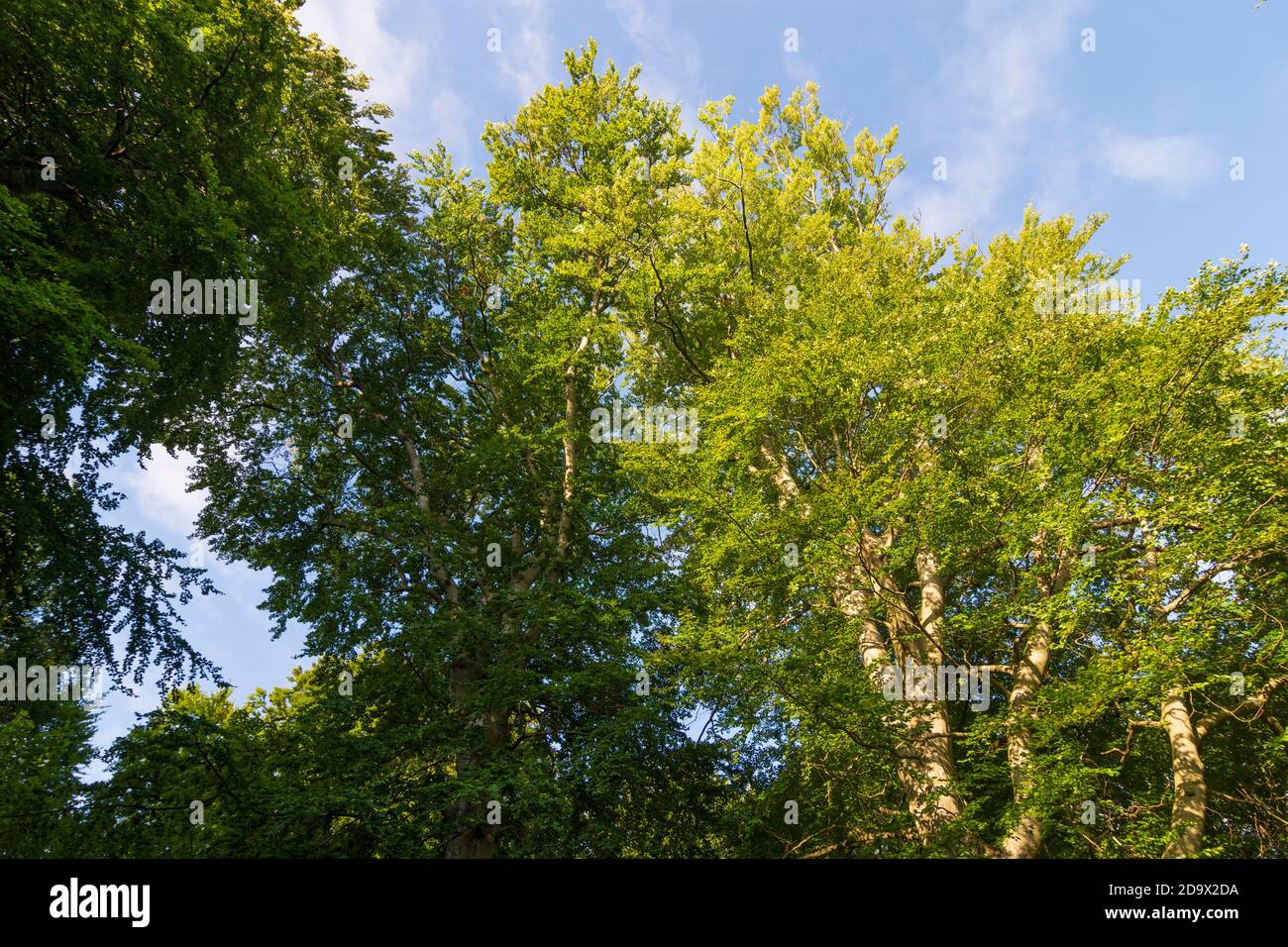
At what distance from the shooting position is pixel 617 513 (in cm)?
1480

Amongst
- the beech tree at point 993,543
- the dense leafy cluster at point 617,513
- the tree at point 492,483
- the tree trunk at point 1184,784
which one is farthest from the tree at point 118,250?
the tree trunk at point 1184,784

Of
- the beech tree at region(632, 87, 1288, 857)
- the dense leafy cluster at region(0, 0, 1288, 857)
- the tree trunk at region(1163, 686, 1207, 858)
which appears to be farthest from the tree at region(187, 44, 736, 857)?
the tree trunk at region(1163, 686, 1207, 858)

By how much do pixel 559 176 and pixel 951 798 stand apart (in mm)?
16520

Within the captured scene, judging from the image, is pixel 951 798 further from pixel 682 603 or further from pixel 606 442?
pixel 606 442

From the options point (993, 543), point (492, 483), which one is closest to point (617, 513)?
point (492, 483)

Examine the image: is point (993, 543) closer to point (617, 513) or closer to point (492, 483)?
point (617, 513)

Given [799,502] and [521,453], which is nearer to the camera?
[799,502]

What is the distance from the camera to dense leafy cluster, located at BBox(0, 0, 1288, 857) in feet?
28.0

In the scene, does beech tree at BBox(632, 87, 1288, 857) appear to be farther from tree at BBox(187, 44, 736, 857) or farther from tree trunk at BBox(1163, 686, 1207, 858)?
tree at BBox(187, 44, 736, 857)

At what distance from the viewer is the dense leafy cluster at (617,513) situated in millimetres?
8547

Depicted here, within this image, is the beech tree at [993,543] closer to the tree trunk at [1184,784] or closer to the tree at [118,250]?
the tree trunk at [1184,784]
